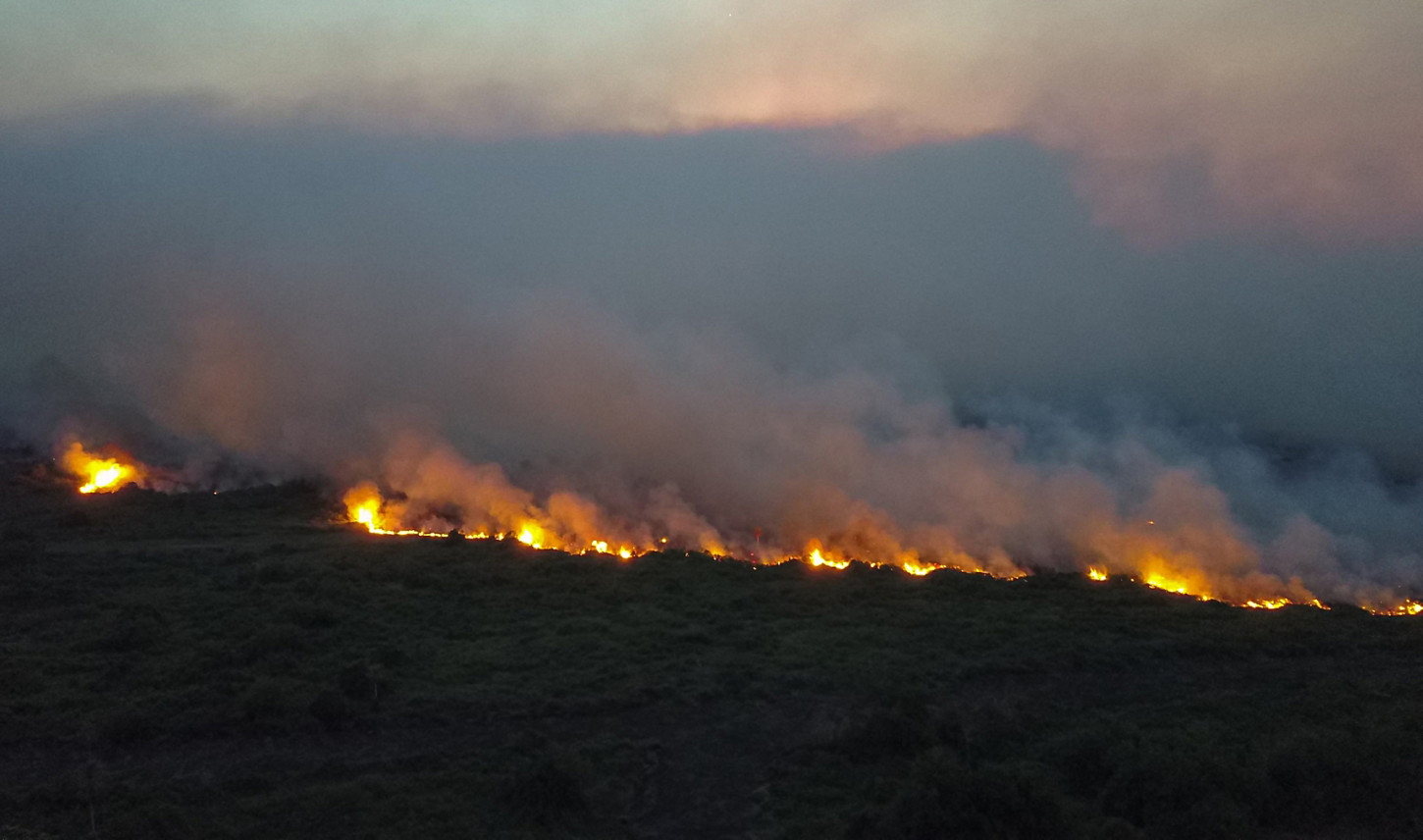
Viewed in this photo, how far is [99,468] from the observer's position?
5147 centimetres

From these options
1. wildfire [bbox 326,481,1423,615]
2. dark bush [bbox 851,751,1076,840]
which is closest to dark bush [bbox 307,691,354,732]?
dark bush [bbox 851,751,1076,840]

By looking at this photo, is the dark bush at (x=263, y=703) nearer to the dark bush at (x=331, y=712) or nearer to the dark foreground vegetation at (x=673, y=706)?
the dark foreground vegetation at (x=673, y=706)

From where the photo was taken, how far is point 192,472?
51.7m

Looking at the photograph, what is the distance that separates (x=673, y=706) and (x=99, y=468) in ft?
142

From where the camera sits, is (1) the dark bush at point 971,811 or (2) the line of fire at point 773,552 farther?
(2) the line of fire at point 773,552

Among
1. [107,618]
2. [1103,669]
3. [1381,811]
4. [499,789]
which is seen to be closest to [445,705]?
[499,789]

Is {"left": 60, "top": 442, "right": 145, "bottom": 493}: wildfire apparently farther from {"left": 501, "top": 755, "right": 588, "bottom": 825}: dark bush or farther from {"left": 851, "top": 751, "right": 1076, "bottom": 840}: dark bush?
{"left": 851, "top": 751, "right": 1076, "bottom": 840}: dark bush

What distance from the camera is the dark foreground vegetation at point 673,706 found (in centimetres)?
1608

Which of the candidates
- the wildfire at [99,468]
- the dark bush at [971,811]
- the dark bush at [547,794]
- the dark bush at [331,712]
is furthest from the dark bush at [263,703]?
the wildfire at [99,468]

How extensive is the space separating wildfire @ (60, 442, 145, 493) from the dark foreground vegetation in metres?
18.1

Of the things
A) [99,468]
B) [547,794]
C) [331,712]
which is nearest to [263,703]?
[331,712]

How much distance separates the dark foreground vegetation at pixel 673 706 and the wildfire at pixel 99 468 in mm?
18087

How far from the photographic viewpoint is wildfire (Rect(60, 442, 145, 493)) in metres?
50.0

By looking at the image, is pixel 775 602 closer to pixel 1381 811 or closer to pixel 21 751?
pixel 1381 811
